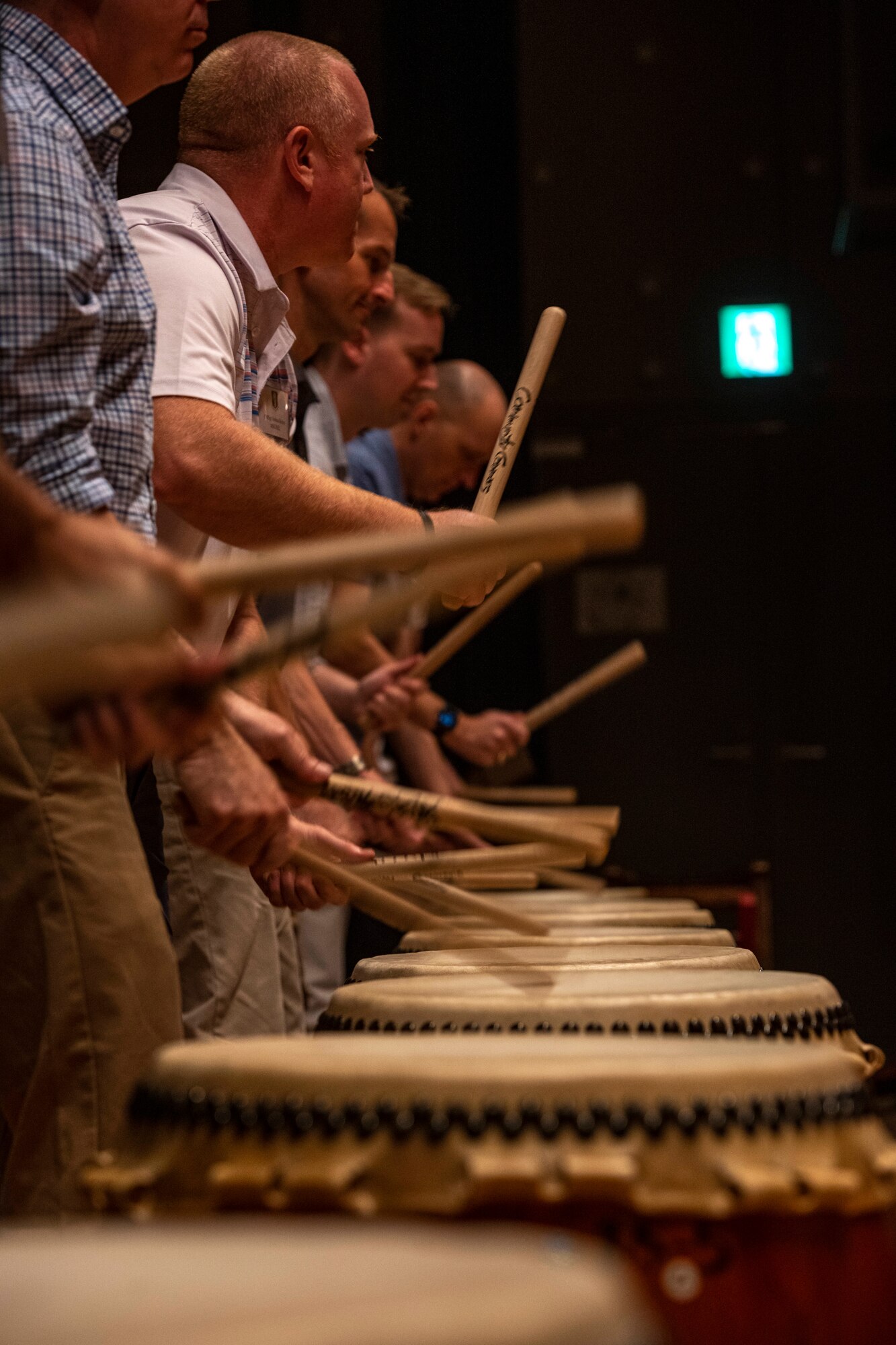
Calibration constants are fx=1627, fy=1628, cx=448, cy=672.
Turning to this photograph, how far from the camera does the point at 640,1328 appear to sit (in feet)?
1.94

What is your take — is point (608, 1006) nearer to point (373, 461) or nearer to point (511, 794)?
point (511, 794)

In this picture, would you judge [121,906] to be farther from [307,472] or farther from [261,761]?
[307,472]

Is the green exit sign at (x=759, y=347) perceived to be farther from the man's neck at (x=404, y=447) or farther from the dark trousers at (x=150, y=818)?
the dark trousers at (x=150, y=818)

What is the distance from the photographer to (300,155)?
208 centimetres

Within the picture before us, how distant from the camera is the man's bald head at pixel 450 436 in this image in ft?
13.6

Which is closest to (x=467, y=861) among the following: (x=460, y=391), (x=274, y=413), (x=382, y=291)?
(x=274, y=413)

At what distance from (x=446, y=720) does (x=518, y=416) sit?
1.75 m

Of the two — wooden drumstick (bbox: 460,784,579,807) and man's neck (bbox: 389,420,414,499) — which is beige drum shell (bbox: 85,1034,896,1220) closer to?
wooden drumstick (bbox: 460,784,579,807)

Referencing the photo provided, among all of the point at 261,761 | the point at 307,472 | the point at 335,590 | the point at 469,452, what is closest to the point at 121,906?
the point at 261,761

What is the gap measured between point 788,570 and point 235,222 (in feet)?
10.9

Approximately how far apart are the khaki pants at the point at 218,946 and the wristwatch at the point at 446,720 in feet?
4.95

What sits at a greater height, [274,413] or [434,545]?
[274,413]

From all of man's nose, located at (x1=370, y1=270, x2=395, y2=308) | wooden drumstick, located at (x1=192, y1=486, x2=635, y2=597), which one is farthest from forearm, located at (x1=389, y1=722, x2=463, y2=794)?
wooden drumstick, located at (x1=192, y1=486, x2=635, y2=597)

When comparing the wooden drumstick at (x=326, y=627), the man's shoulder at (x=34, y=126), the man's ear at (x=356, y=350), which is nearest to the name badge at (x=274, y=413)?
the man's shoulder at (x=34, y=126)
